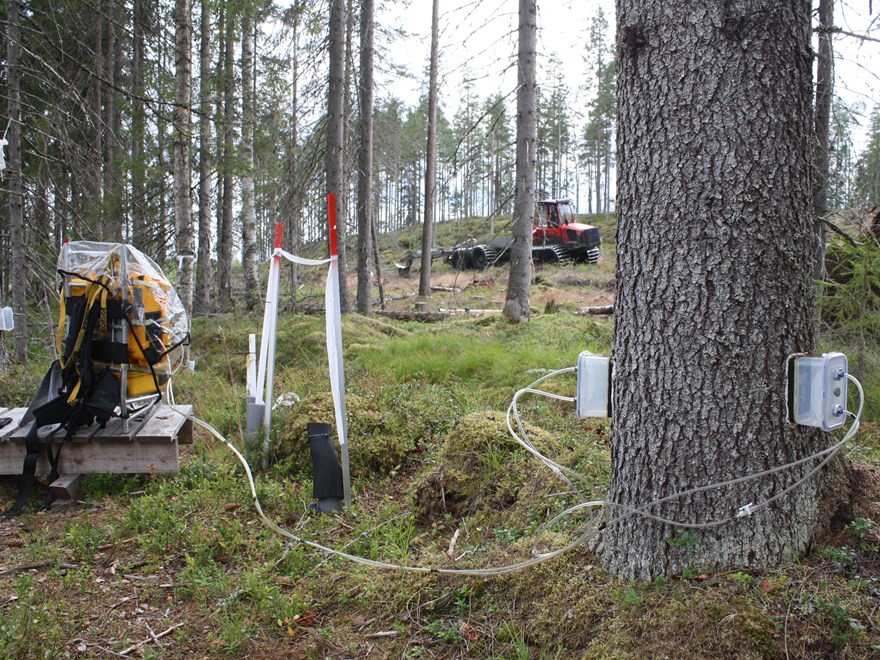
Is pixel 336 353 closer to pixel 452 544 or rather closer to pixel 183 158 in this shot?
pixel 452 544

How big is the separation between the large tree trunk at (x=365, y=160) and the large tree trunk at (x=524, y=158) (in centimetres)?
373

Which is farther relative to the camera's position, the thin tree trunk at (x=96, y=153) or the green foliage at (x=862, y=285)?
the thin tree trunk at (x=96, y=153)

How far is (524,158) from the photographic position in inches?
411

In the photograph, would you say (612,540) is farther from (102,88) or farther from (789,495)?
(102,88)

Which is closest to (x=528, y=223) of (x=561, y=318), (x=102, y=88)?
(x=561, y=318)

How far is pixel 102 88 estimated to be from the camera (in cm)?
1283

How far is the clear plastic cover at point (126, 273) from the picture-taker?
475 centimetres

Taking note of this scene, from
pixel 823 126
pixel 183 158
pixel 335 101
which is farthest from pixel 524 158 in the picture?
pixel 183 158

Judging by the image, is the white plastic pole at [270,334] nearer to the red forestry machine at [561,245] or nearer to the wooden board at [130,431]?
the wooden board at [130,431]

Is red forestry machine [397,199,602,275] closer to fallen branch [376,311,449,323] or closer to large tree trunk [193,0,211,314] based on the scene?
large tree trunk [193,0,211,314]

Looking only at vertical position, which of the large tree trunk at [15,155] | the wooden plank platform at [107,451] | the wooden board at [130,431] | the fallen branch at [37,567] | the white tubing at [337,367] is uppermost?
the large tree trunk at [15,155]

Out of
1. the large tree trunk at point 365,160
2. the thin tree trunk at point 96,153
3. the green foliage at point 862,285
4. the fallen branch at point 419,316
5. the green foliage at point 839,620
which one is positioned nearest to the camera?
the green foliage at point 839,620

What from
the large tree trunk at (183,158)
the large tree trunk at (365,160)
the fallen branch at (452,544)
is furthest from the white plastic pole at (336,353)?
the large tree trunk at (365,160)

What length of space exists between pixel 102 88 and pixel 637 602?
14359mm
